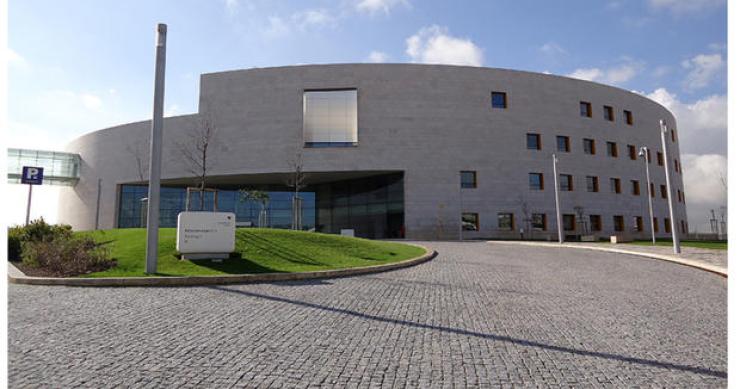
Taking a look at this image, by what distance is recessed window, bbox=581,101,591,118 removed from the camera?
140ft

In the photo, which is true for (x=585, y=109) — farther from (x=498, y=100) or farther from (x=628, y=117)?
(x=498, y=100)

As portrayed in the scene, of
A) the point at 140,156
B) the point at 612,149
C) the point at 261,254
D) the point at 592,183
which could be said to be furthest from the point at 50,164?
the point at 612,149

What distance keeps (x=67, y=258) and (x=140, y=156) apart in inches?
1458

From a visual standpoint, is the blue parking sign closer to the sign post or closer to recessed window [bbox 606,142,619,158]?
the sign post

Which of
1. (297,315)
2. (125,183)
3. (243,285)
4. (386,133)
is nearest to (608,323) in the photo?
(297,315)

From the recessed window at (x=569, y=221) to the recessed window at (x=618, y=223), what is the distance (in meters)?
6.05

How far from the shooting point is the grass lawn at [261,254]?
11.1 m

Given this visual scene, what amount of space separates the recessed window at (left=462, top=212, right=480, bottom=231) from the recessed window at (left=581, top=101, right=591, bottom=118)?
58.9 ft

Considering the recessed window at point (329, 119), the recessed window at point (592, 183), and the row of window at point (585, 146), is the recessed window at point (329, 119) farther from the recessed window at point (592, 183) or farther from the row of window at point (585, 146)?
the recessed window at point (592, 183)

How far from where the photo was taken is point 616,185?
4297cm

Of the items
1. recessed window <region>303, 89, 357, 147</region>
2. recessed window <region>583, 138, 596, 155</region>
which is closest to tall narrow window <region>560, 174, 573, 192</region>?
recessed window <region>583, 138, 596, 155</region>

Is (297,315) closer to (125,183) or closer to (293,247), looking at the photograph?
(293,247)

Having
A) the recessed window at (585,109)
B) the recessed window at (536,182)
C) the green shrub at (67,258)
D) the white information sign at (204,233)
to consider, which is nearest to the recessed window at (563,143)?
the recessed window at (536,182)

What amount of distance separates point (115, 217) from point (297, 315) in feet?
156
